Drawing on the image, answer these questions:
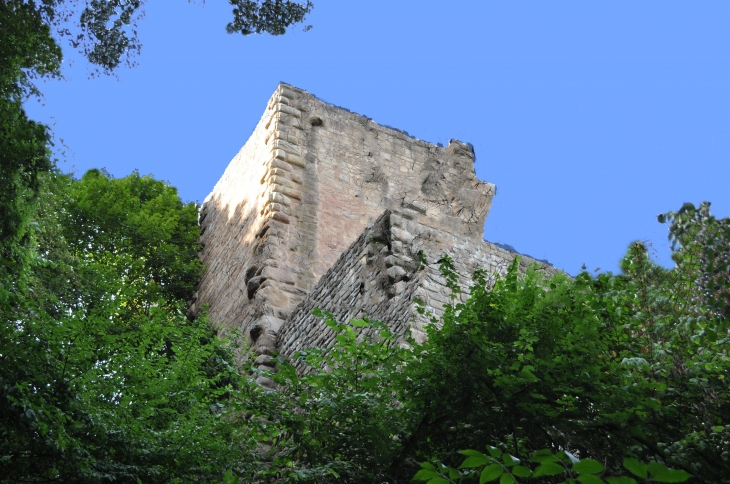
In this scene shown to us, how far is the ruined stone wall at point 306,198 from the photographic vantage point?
12.4 meters

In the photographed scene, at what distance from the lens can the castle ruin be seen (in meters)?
9.59

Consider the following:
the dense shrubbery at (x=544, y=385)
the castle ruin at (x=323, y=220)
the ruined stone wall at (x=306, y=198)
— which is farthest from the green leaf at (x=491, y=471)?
the ruined stone wall at (x=306, y=198)

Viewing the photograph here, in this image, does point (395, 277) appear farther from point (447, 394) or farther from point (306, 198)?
point (306, 198)

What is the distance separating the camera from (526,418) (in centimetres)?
621

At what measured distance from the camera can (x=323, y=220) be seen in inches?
520

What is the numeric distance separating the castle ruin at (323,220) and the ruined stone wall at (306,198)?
0.02 metres

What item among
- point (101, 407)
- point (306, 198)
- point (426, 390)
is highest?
point (306, 198)

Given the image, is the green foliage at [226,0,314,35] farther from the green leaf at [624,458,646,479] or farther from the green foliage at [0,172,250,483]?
the green leaf at [624,458,646,479]

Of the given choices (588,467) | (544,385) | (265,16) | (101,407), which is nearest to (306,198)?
(265,16)

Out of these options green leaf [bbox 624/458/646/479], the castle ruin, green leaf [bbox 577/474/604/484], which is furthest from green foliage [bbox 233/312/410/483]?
green leaf [bbox 624/458/646/479]

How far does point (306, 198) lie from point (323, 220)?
41cm

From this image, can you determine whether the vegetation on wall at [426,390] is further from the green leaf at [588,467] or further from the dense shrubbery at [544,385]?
the green leaf at [588,467]

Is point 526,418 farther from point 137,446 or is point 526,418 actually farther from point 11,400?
point 11,400

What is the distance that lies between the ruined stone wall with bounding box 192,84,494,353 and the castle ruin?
18 millimetres
